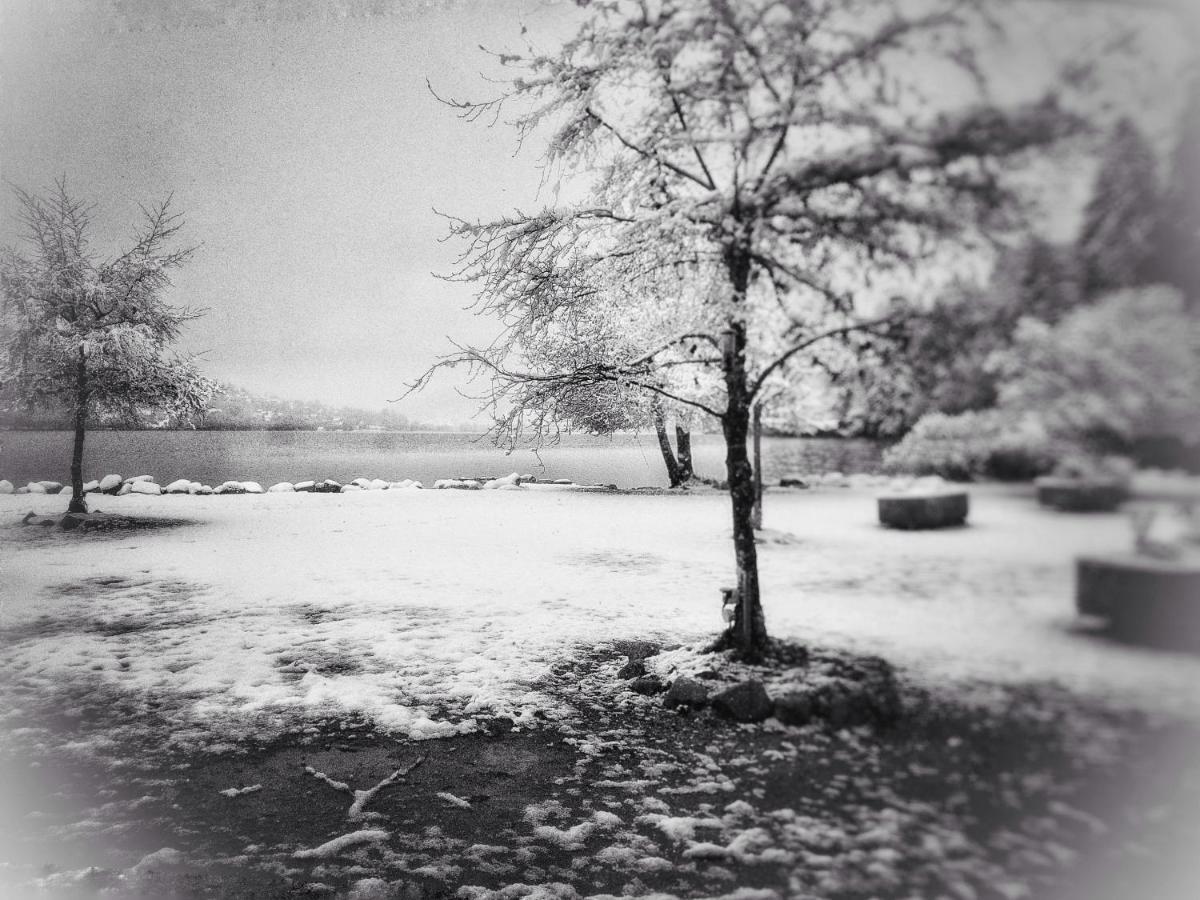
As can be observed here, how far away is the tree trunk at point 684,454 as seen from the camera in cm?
483

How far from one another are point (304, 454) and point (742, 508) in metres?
3.09

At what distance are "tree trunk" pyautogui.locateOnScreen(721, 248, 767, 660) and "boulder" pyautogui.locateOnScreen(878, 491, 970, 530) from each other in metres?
0.97

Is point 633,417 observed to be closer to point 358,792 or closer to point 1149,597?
point 358,792

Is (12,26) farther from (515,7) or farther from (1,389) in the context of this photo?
(515,7)

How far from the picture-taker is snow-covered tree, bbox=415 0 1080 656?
2000mm

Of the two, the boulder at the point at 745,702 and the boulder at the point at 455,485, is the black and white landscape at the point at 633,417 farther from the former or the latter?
the boulder at the point at 455,485

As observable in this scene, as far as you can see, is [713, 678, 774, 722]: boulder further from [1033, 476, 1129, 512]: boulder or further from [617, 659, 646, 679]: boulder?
[1033, 476, 1129, 512]: boulder

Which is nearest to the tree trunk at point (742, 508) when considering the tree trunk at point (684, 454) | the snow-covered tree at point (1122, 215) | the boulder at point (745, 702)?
the boulder at point (745, 702)

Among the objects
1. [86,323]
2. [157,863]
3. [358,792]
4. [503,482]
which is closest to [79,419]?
[86,323]

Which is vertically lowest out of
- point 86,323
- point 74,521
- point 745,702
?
point 745,702

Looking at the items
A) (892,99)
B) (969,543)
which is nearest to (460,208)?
(892,99)

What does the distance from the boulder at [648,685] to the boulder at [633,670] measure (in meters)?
0.14

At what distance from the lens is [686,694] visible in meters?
3.49

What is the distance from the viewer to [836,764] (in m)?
2.62
